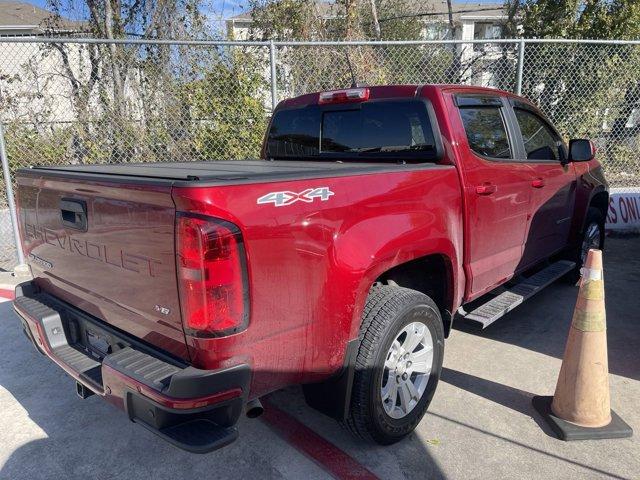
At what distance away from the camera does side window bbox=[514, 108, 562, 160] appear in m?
4.14

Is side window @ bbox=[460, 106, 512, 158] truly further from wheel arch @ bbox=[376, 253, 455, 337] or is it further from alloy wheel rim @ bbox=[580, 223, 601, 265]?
alloy wheel rim @ bbox=[580, 223, 601, 265]

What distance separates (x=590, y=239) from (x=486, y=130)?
2824 millimetres

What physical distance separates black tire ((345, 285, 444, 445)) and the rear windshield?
3.39 ft

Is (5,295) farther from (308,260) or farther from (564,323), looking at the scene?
(564,323)

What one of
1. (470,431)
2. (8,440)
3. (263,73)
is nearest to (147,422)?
(8,440)

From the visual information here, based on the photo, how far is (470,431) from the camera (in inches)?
118

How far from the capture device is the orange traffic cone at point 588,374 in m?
2.89

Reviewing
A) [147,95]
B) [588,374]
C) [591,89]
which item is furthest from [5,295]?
[591,89]

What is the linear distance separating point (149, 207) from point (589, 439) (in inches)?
108

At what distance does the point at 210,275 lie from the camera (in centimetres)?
193

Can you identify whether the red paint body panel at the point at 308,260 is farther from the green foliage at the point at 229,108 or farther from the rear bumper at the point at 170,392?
the green foliage at the point at 229,108

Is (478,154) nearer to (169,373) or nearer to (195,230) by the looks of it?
(195,230)

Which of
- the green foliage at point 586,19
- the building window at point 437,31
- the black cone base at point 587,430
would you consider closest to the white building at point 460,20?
the building window at point 437,31

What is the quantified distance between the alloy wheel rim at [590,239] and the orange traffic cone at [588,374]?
278 centimetres
